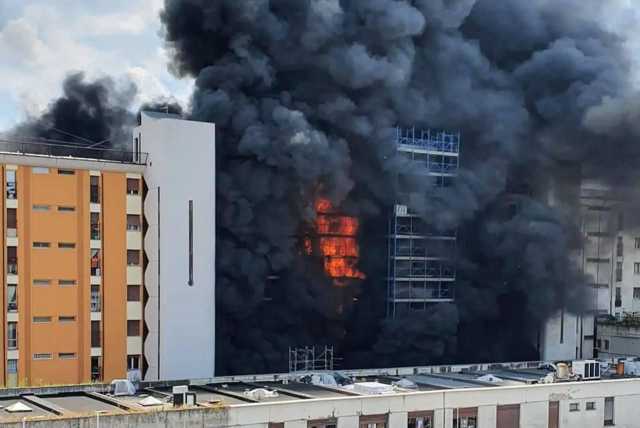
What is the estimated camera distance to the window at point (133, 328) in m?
33.5

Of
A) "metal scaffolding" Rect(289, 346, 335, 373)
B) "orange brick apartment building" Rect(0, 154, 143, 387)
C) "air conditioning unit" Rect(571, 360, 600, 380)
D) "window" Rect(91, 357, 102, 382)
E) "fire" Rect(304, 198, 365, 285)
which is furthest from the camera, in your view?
"fire" Rect(304, 198, 365, 285)

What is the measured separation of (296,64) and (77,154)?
9.34 m

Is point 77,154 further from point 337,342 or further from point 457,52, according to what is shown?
point 457,52

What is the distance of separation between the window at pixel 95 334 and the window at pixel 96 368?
18.1 inches

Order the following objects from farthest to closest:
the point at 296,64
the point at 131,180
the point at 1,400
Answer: the point at 296,64 → the point at 131,180 → the point at 1,400

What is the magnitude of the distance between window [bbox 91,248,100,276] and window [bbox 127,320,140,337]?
204cm

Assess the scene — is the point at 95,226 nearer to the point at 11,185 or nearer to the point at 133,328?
the point at 11,185

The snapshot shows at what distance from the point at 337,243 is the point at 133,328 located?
1140cm

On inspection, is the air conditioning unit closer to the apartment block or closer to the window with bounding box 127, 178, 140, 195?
the apartment block

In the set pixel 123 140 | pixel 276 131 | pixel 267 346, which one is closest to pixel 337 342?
pixel 267 346

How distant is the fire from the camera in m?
41.5

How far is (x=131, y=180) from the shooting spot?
33500mm

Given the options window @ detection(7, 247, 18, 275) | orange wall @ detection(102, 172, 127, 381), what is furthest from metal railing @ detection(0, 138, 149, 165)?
window @ detection(7, 247, 18, 275)

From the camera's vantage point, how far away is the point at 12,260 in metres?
31.7
